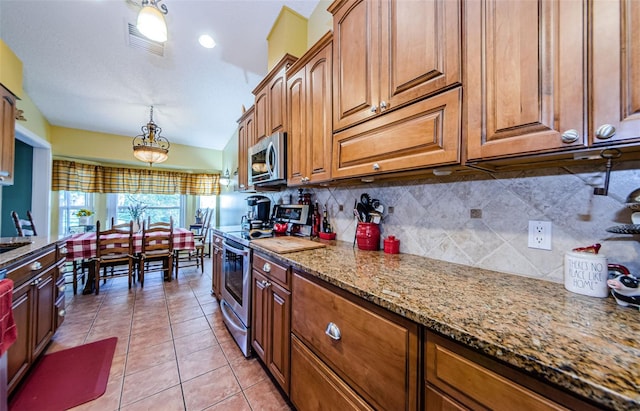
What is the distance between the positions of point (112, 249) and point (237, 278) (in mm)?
2352

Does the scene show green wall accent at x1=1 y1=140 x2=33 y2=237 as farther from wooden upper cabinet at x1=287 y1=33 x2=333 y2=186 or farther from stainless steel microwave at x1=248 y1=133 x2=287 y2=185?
wooden upper cabinet at x1=287 y1=33 x2=333 y2=186

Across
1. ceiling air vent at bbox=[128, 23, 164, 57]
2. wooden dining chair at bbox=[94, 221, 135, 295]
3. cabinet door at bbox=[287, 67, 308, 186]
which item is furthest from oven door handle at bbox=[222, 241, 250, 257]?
ceiling air vent at bbox=[128, 23, 164, 57]

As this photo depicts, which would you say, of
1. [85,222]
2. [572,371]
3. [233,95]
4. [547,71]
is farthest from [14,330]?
[85,222]

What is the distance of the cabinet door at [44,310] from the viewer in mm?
1616

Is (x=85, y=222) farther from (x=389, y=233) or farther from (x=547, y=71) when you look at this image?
(x=547, y=71)

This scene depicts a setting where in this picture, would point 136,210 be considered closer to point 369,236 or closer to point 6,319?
point 6,319

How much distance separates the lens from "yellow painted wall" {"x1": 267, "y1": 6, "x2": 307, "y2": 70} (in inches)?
89.3

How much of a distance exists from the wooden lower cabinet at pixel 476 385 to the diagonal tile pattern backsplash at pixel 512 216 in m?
0.64

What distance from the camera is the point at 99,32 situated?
2.41 m

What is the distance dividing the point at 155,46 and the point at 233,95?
1088 mm

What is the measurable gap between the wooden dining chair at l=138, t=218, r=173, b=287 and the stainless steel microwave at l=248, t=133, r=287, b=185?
6.76 ft

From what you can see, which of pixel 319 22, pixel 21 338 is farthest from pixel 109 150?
pixel 319 22

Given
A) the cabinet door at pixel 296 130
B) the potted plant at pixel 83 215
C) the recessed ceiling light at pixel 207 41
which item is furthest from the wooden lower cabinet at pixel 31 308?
the potted plant at pixel 83 215

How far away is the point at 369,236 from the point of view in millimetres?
1521
